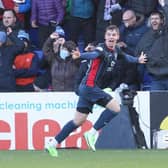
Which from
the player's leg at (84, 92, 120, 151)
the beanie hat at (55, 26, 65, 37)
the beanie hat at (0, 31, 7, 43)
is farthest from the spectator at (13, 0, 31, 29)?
the player's leg at (84, 92, 120, 151)

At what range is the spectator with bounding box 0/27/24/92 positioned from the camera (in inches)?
426

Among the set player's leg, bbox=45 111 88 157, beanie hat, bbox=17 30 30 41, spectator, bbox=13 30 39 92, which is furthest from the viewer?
beanie hat, bbox=17 30 30 41

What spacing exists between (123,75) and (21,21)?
8.10 ft

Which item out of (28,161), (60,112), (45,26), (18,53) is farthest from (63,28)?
(28,161)

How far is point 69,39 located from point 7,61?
145cm

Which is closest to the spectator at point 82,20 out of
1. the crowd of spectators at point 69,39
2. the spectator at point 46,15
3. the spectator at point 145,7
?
the crowd of spectators at point 69,39

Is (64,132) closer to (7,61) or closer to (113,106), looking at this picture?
(113,106)

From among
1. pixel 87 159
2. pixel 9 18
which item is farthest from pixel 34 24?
pixel 87 159

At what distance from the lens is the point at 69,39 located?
39.0 ft

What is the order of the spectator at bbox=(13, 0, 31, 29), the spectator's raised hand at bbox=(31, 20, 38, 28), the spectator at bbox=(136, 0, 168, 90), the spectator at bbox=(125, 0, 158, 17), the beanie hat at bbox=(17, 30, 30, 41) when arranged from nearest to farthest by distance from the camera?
the spectator at bbox=(136, 0, 168, 90) → the beanie hat at bbox=(17, 30, 30, 41) → the spectator at bbox=(125, 0, 158, 17) → the spectator's raised hand at bbox=(31, 20, 38, 28) → the spectator at bbox=(13, 0, 31, 29)

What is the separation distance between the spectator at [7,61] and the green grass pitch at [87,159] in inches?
57.3

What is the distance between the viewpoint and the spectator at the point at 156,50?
10.5 metres

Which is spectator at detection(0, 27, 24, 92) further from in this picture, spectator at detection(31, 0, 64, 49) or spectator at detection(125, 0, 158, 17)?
spectator at detection(125, 0, 158, 17)

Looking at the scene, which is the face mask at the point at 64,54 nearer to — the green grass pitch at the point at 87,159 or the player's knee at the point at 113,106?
the green grass pitch at the point at 87,159
